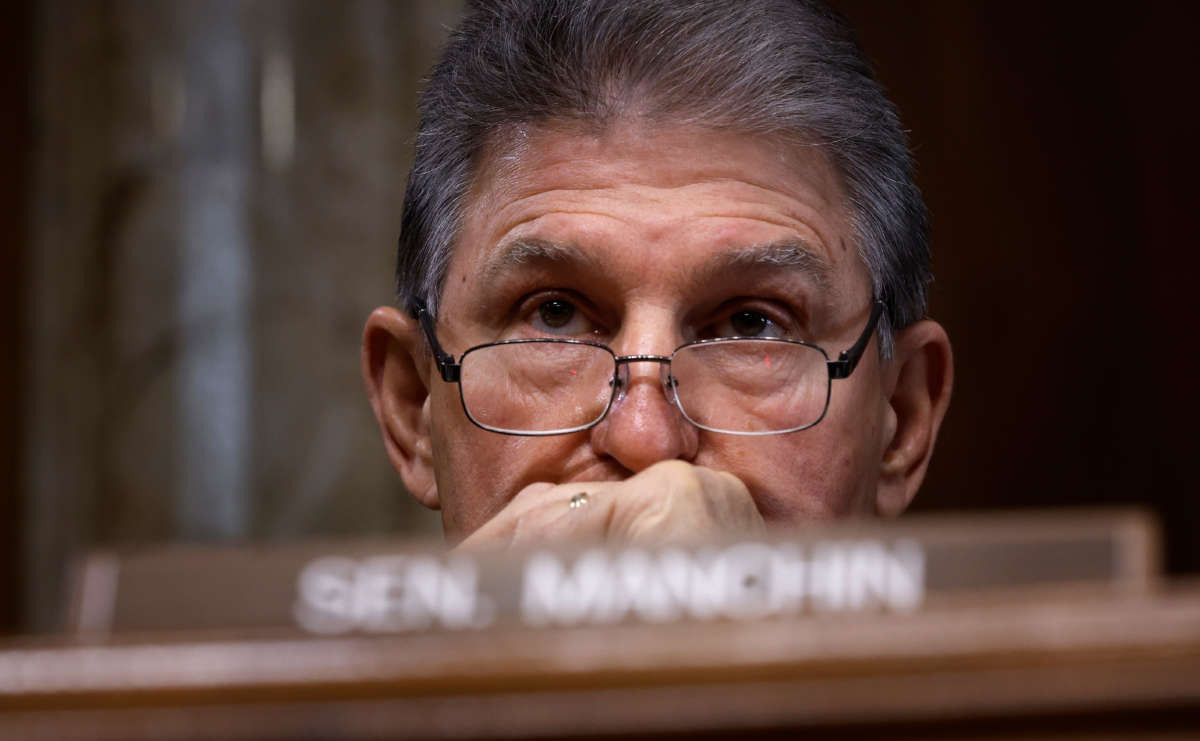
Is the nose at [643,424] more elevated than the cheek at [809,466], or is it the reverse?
the nose at [643,424]

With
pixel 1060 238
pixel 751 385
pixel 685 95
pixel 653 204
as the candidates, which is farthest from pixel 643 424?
pixel 1060 238

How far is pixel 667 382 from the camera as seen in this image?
142 centimetres

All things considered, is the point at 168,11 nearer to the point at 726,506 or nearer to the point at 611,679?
the point at 726,506

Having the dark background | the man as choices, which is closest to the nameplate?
the man

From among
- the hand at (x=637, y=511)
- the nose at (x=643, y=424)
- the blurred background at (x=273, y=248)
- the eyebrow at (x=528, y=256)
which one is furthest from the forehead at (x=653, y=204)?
the blurred background at (x=273, y=248)

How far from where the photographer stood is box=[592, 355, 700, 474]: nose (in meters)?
1.37

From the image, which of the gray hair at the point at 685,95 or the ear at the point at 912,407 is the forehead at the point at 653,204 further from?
the ear at the point at 912,407

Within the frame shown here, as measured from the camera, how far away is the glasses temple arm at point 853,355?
1.51 meters

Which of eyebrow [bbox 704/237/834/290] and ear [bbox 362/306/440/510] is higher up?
eyebrow [bbox 704/237/834/290]

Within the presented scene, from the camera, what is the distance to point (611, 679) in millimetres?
676

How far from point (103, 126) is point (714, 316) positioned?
1.53 m

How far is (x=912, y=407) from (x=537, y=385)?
1.63 ft

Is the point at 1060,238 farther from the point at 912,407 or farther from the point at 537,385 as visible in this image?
the point at 537,385

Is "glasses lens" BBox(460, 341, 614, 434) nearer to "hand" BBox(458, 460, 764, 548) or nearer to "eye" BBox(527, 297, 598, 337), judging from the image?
"eye" BBox(527, 297, 598, 337)
